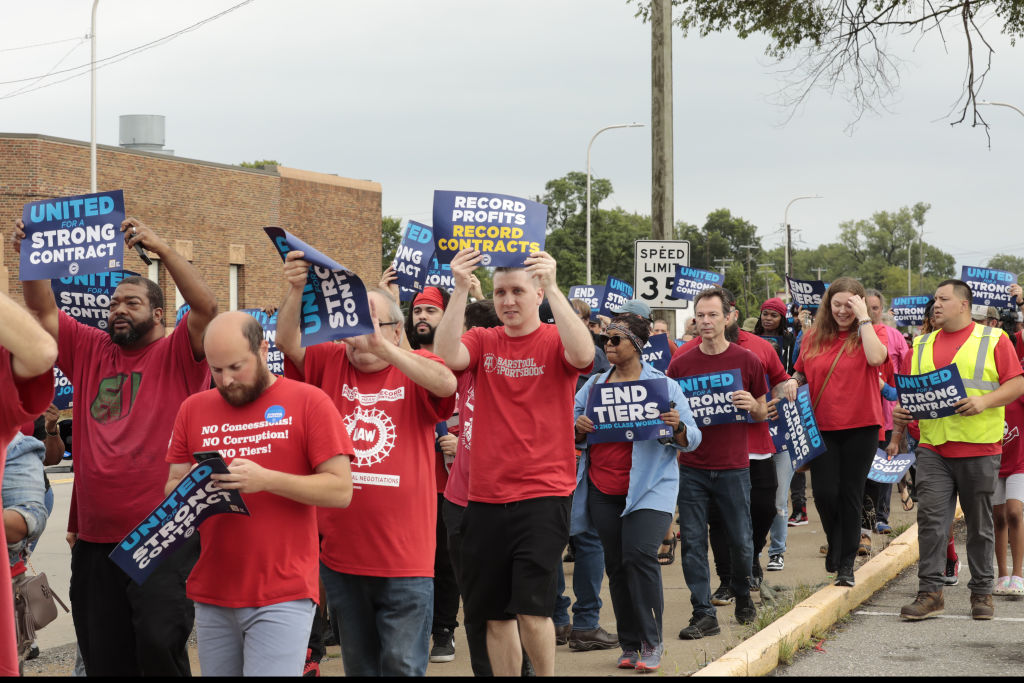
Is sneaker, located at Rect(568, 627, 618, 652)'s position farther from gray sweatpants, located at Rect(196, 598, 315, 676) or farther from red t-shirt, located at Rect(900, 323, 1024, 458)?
gray sweatpants, located at Rect(196, 598, 315, 676)

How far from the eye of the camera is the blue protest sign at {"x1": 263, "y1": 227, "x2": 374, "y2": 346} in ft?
15.4

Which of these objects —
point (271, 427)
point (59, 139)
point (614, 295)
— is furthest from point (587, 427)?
point (59, 139)

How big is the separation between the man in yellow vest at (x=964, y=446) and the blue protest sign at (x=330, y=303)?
17.1 feet

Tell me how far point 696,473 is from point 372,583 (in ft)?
12.2

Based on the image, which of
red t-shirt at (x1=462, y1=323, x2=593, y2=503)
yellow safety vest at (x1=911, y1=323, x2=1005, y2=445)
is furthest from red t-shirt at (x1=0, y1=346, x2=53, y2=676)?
yellow safety vest at (x1=911, y1=323, x2=1005, y2=445)

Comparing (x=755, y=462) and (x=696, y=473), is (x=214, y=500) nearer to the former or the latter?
(x=696, y=473)

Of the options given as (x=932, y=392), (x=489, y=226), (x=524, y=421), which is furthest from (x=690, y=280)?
(x=524, y=421)

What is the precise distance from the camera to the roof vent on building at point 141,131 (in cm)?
4194

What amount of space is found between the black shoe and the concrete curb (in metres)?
0.23

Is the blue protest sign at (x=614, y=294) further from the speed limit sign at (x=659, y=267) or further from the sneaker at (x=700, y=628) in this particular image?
the sneaker at (x=700, y=628)

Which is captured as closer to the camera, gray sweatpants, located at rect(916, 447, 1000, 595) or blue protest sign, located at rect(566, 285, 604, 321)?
gray sweatpants, located at rect(916, 447, 1000, 595)

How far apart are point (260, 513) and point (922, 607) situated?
5.77 meters

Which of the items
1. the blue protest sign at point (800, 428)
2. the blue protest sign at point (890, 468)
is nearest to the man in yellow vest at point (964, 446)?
the blue protest sign at point (800, 428)

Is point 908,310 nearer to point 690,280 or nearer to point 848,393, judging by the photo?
point 690,280
